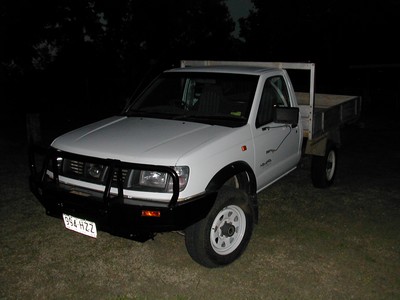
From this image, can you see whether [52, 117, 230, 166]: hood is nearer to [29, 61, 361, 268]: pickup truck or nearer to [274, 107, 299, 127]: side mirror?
[29, 61, 361, 268]: pickup truck

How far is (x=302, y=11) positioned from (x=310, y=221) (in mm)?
36921

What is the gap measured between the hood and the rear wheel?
2549 mm

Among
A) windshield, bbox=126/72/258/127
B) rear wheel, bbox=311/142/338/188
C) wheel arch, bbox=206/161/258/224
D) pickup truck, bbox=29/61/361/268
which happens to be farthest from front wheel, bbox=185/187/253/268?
rear wheel, bbox=311/142/338/188

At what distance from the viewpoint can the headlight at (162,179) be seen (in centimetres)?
373

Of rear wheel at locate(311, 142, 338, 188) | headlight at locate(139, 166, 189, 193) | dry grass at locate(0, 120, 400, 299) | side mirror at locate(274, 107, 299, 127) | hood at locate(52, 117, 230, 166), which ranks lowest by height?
dry grass at locate(0, 120, 400, 299)

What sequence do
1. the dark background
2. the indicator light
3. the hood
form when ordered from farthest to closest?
the dark background < the hood < the indicator light

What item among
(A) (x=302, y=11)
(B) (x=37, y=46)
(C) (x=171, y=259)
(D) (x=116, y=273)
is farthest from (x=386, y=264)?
(A) (x=302, y=11)

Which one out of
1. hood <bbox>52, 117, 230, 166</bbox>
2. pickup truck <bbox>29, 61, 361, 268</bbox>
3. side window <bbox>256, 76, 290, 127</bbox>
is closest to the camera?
pickup truck <bbox>29, 61, 361, 268</bbox>

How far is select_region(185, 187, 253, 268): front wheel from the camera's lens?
3936 millimetres

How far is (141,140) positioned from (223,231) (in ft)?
3.90

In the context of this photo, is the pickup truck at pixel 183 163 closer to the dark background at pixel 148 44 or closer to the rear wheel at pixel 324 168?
the rear wheel at pixel 324 168

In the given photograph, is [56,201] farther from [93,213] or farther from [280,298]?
[280,298]

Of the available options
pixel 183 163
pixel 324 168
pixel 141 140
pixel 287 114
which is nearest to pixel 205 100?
pixel 287 114

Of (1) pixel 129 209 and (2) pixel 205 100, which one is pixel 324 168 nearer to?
(2) pixel 205 100
